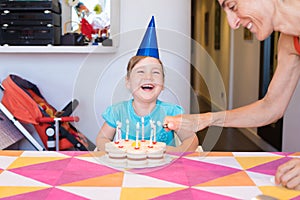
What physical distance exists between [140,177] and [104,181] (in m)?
0.10

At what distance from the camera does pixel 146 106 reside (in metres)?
1.36

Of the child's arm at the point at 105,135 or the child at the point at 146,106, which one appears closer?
the child at the point at 146,106

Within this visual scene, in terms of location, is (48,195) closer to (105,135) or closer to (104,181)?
(104,181)

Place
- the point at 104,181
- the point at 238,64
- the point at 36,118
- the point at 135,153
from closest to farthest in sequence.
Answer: the point at 104,181, the point at 135,153, the point at 36,118, the point at 238,64

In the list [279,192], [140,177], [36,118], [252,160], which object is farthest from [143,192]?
[36,118]

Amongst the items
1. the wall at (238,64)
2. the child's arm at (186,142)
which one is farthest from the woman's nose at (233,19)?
the wall at (238,64)

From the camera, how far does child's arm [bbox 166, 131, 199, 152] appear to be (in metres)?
1.30

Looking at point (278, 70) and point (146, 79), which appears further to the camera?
point (278, 70)

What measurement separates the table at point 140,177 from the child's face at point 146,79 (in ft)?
0.67

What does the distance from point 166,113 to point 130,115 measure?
114mm

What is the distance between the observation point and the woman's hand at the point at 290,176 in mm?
1041

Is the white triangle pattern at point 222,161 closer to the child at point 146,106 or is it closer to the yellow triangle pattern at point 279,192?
the child at point 146,106

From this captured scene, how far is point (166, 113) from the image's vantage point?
1.36 m

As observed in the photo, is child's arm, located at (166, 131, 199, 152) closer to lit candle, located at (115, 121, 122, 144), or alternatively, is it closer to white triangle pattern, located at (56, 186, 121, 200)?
lit candle, located at (115, 121, 122, 144)
